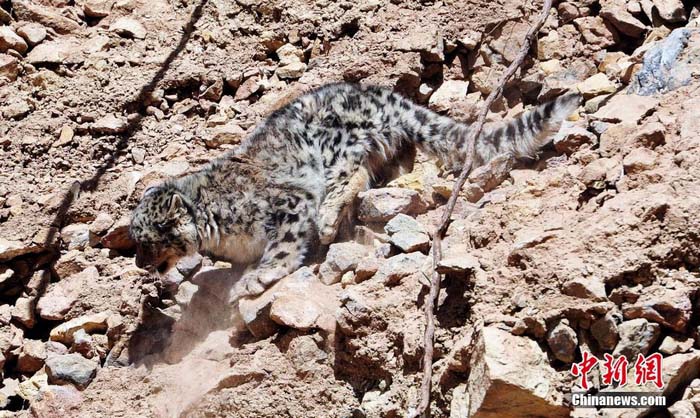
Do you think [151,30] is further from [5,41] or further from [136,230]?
[136,230]

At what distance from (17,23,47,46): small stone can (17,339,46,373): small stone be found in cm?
344

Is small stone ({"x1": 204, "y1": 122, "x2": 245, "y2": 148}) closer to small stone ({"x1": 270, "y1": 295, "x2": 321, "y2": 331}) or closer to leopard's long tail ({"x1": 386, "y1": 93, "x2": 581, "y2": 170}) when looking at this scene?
leopard's long tail ({"x1": 386, "y1": 93, "x2": 581, "y2": 170})

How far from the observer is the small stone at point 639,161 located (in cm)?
464

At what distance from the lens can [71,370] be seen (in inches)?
230

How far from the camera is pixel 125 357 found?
19.7 feet

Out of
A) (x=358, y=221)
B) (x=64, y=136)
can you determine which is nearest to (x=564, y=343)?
(x=358, y=221)

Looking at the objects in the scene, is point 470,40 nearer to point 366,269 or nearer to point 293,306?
point 366,269

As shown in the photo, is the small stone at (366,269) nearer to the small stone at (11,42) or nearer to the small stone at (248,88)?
the small stone at (248,88)

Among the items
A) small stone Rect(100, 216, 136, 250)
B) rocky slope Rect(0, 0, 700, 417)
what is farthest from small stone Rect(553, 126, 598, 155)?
small stone Rect(100, 216, 136, 250)

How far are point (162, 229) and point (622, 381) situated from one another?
3.91m

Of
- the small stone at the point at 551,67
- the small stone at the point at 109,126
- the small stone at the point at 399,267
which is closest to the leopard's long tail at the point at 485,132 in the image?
the small stone at the point at 551,67

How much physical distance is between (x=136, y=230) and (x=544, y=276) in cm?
350

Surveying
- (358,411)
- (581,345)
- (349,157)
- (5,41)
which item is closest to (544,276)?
(581,345)

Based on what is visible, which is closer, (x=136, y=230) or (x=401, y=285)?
(x=401, y=285)
